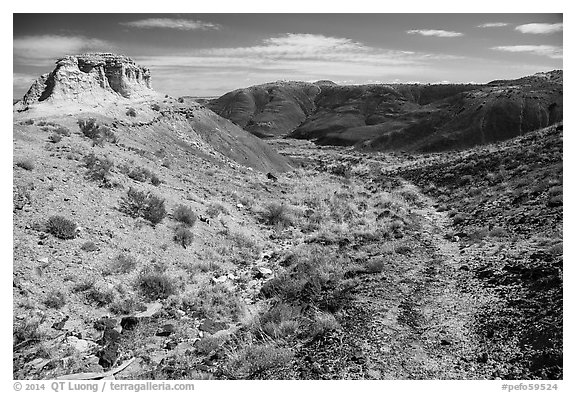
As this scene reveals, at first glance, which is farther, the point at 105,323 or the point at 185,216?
the point at 185,216

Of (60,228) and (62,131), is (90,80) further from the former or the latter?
(60,228)

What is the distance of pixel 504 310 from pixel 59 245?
11.1m

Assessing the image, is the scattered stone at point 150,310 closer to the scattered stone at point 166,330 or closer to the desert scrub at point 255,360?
the scattered stone at point 166,330

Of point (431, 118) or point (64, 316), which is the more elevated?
point (431, 118)

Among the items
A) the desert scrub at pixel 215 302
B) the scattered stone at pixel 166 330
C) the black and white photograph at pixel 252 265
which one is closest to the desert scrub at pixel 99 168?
the black and white photograph at pixel 252 265

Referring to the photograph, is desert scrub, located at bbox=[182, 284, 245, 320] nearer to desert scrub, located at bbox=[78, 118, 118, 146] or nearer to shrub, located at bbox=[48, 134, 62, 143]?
shrub, located at bbox=[48, 134, 62, 143]

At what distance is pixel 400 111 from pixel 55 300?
129297 mm

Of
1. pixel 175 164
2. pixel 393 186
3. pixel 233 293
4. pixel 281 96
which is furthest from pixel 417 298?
pixel 281 96

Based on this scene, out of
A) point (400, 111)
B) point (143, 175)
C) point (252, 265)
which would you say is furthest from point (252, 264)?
point (400, 111)

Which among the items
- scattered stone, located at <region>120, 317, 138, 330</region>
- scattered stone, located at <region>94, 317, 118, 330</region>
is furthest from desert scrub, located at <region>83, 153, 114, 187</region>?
scattered stone, located at <region>120, 317, 138, 330</region>

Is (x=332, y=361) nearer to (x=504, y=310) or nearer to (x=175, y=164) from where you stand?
(x=504, y=310)

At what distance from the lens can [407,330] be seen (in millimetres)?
8383

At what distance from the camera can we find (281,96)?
168625mm

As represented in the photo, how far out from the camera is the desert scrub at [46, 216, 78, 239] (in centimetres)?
1107
